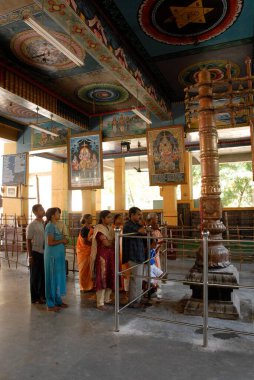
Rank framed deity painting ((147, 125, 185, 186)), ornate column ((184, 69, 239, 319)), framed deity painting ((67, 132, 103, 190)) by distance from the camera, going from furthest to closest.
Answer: framed deity painting ((67, 132, 103, 190)) < framed deity painting ((147, 125, 185, 186)) < ornate column ((184, 69, 239, 319))

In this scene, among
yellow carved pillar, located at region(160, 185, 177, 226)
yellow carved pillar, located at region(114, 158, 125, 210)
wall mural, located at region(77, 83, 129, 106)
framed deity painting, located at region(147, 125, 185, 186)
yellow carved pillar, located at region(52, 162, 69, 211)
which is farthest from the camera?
yellow carved pillar, located at region(52, 162, 69, 211)

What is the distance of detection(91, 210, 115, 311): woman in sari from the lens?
14.9 ft

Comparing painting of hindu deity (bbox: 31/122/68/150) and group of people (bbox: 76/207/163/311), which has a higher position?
painting of hindu deity (bbox: 31/122/68/150)

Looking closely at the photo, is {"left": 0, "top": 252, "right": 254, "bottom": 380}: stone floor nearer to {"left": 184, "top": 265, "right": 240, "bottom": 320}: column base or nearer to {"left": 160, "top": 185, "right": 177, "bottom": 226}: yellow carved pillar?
{"left": 184, "top": 265, "right": 240, "bottom": 320}: column base

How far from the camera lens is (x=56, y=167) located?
15938 millimetres

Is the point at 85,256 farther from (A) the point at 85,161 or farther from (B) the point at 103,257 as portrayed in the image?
(A) the point at 85,161

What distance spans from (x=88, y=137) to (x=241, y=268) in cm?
567

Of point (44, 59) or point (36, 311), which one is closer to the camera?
point (36, 311)

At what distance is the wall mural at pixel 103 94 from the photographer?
7781mm

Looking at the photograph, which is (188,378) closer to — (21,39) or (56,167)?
(21,39)

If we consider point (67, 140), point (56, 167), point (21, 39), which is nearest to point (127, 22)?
point (21, 39)

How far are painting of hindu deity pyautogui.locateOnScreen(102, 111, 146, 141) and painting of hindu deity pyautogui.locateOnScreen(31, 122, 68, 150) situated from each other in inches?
58.8

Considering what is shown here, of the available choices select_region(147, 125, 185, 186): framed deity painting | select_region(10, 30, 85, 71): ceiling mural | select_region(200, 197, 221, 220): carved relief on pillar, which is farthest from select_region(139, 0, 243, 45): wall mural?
select_region(200, 197, 221, 220): carved relief on pillar

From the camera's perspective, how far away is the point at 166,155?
828cm
